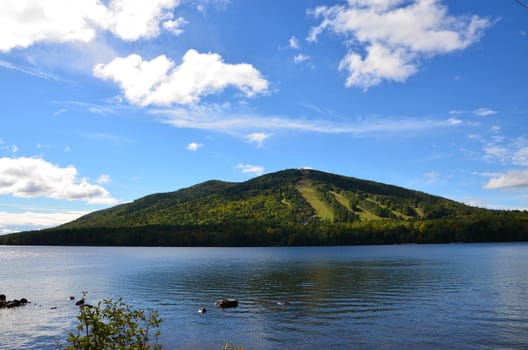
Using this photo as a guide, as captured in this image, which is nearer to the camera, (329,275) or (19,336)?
(19,336)

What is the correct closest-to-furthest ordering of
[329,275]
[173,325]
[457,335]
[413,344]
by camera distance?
[413,344], [457,335], [173,325], [329,275]

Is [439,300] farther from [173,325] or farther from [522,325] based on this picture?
[173,325]

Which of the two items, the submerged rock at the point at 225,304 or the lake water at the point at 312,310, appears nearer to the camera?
the lake water at the point at 312,310

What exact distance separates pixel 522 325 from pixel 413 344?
1703cm

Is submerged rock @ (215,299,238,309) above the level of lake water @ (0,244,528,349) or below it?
above

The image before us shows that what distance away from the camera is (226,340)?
45.7 metres

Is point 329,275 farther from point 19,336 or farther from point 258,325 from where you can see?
point 19,336

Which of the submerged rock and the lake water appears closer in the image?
the lake water

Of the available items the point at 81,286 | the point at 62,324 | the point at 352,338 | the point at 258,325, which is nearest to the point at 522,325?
the point at 352,338

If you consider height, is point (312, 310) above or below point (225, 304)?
below

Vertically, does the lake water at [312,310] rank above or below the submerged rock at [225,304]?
below

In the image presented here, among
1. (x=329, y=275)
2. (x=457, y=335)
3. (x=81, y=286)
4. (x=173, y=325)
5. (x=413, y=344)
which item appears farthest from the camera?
(x=329, y=275)

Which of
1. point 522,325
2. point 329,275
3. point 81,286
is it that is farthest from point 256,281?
point 522,325

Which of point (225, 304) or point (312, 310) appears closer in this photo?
point (312, 310)
